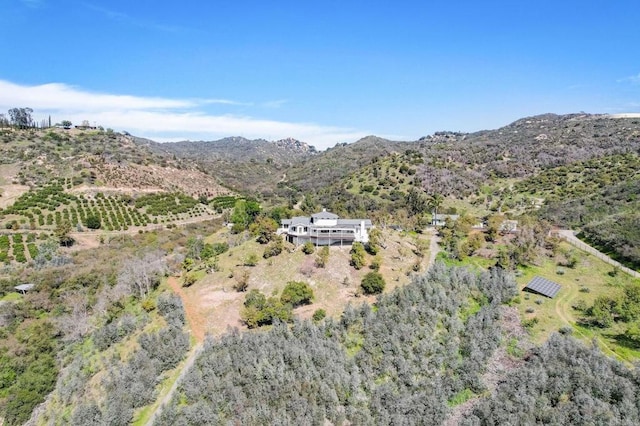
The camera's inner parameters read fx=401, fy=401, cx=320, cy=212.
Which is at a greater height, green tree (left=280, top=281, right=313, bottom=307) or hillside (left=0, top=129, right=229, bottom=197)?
hillside (left=0, top=129, right=229, bottom=197)

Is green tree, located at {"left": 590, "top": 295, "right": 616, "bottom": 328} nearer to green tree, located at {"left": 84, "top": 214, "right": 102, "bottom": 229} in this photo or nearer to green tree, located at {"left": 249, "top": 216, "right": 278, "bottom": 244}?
green tree, located at {"left": 249, "top": 216, "right": 278, "bottom": 244}

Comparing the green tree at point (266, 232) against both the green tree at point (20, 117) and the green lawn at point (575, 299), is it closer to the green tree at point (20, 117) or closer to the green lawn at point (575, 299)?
the green lawn at point (575, 299)

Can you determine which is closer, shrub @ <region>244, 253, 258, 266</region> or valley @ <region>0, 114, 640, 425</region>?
valley @ <region>0, 114, 640, 425</region>

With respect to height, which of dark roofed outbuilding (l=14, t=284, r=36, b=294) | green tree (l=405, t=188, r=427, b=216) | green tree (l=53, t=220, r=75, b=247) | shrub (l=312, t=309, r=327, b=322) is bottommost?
dark roofed outbuilding (l=14, t=284, r=36, b=294)

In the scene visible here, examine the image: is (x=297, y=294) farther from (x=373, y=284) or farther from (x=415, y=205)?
(x=415, y=205)

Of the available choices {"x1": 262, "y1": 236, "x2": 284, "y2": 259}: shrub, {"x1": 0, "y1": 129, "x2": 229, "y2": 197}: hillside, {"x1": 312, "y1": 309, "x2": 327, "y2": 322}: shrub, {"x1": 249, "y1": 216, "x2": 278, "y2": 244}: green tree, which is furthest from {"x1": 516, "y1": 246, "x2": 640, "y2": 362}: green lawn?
{"x1": 0, "y1": 129, "x2": 229, "y2": 197}: hillside

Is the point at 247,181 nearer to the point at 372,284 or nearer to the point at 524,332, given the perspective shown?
the point at 372,284

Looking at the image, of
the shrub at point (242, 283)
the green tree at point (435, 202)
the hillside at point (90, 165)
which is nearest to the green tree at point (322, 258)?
the shrub at point (242, 283)
